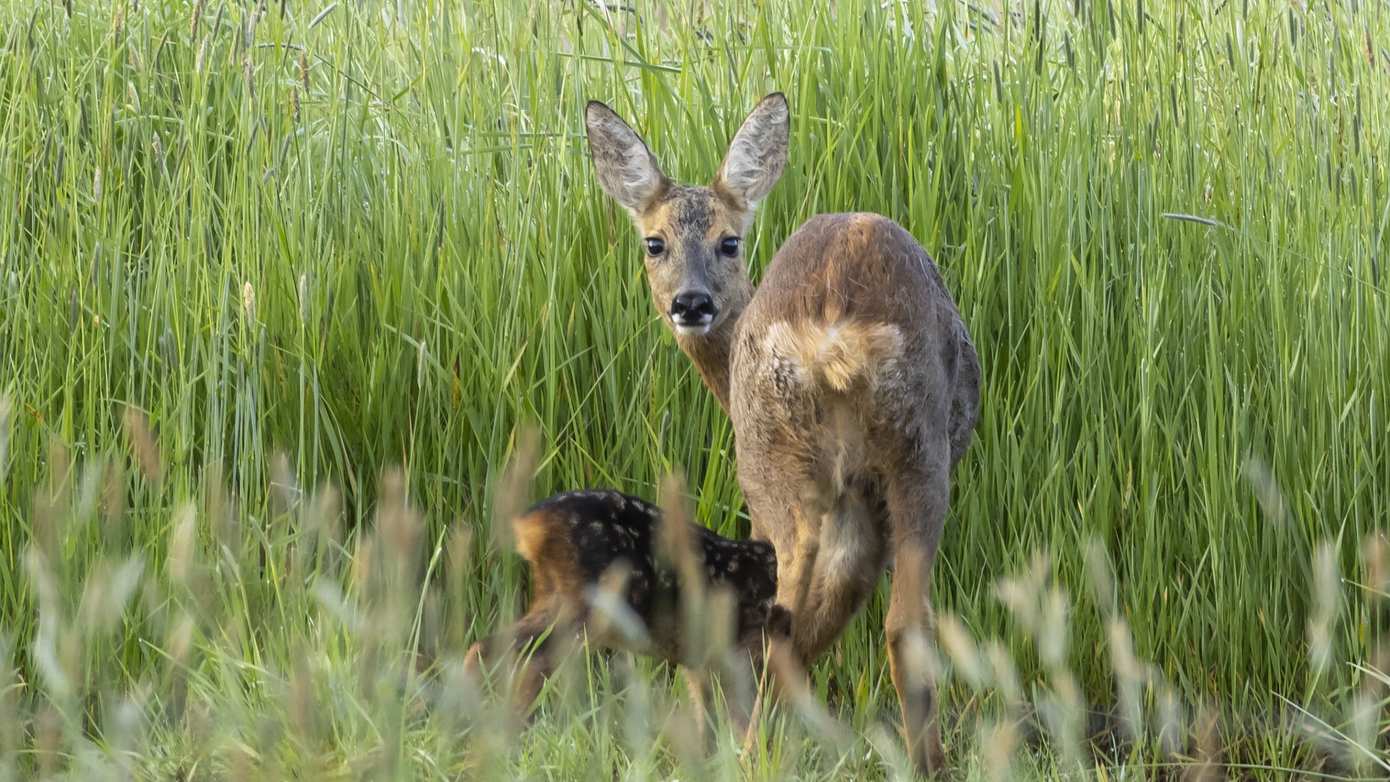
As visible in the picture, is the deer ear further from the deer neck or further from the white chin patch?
the white chin patch

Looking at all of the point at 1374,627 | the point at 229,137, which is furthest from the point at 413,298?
the point at 1374,627

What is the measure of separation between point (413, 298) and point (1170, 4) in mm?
2706

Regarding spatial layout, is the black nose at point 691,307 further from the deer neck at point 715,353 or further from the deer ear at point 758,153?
the deer ear at point 758,153

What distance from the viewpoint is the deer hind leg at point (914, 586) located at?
12.7 feet

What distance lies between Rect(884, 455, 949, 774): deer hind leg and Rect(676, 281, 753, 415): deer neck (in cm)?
103

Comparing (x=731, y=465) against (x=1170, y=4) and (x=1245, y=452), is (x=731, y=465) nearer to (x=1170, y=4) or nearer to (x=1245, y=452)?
(x=1245, y=452)

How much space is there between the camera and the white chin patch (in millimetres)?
4797

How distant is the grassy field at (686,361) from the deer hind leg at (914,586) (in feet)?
0.49

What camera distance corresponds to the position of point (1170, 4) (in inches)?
217

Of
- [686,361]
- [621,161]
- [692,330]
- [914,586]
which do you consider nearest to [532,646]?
[914,586]

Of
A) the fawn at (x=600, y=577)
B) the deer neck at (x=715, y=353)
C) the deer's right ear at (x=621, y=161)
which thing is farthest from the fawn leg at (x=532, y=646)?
the deer's right ear at (x=621, y=161)

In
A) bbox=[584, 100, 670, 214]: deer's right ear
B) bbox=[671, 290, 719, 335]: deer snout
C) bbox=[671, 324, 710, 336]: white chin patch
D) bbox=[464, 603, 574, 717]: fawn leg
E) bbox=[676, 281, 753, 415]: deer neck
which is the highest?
bbox=[584, 100, 670, 214]: deer's right ear

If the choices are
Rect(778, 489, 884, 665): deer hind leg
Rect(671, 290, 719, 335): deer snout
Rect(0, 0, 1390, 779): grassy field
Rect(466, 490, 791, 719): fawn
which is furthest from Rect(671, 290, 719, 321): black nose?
Rect(778, 489, 884, 665): deer hind leg

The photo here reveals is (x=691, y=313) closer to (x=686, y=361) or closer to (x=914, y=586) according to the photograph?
(x=686, y=361)
